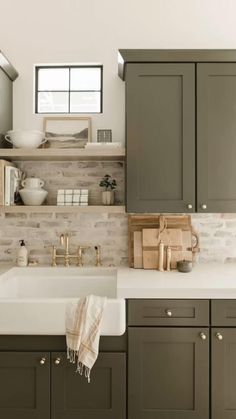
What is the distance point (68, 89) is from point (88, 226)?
1100mm

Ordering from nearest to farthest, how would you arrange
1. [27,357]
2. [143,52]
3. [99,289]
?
[27,357], [143,52], [99,289]

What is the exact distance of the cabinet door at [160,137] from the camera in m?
2.17

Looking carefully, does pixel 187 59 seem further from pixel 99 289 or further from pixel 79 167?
pixel 99 289

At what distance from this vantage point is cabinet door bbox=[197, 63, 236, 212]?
2.17m

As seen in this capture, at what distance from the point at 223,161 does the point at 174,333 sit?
112 cm

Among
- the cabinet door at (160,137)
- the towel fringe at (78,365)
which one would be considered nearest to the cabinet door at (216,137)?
the cabinet door at (160,137)

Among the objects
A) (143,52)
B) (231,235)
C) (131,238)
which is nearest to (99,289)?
(131,238)

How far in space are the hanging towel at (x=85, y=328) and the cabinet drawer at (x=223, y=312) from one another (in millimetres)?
635

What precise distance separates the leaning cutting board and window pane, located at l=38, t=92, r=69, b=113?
117cm

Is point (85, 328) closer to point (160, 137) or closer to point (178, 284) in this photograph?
point (178, 284)

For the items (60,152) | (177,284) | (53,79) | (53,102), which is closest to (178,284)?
(177,284)

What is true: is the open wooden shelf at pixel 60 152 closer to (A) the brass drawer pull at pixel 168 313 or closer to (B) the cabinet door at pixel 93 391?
(A) the brass drawer pull at pixel 168 313

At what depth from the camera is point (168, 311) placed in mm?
1889

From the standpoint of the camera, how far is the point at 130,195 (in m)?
2.18
